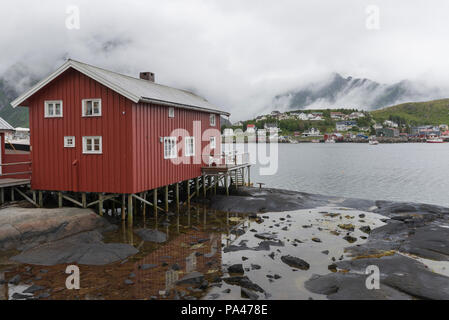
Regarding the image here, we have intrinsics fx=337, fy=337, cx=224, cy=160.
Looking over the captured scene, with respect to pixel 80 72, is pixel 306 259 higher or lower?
lower

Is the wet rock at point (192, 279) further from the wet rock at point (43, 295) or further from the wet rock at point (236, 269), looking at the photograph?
the wet rock at point (43, 295)

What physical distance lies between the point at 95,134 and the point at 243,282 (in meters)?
12.4

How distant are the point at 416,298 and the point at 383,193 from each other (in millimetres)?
30089

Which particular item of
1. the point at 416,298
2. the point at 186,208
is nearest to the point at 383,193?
the point at 186,208

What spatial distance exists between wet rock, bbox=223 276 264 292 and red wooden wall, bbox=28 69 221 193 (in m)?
9.05

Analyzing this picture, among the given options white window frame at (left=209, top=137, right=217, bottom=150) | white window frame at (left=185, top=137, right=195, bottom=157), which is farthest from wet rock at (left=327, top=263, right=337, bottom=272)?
white window frame at (left=209, top=137, right=217, bottom=150)

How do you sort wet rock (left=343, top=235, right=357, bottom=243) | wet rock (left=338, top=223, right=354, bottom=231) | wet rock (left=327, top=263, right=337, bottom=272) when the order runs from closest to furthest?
1. wet rock (left=327, top=263, right=337, bottom=272)
2. wet rock (left=343, top=235, right=357, bottom=243)
3. wet rock (left=338, top=223, right=354, bottom=231)

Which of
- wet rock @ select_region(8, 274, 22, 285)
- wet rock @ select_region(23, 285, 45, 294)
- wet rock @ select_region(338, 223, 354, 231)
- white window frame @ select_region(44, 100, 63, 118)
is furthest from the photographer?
white window frame @ select_region(44, 100, 63, 118)

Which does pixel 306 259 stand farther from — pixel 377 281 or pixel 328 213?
pixel 328 213

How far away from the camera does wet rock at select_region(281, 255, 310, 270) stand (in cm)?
1343

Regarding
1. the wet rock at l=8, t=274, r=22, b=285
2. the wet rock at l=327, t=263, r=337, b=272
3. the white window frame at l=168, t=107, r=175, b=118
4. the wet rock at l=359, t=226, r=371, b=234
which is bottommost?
the wet rock at l=327, t=263, r=337, b=272

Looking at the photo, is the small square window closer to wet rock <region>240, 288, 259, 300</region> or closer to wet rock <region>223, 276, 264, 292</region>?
wet rock <region>223, 276, 264, 292</region>

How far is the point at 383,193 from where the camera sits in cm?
3800
